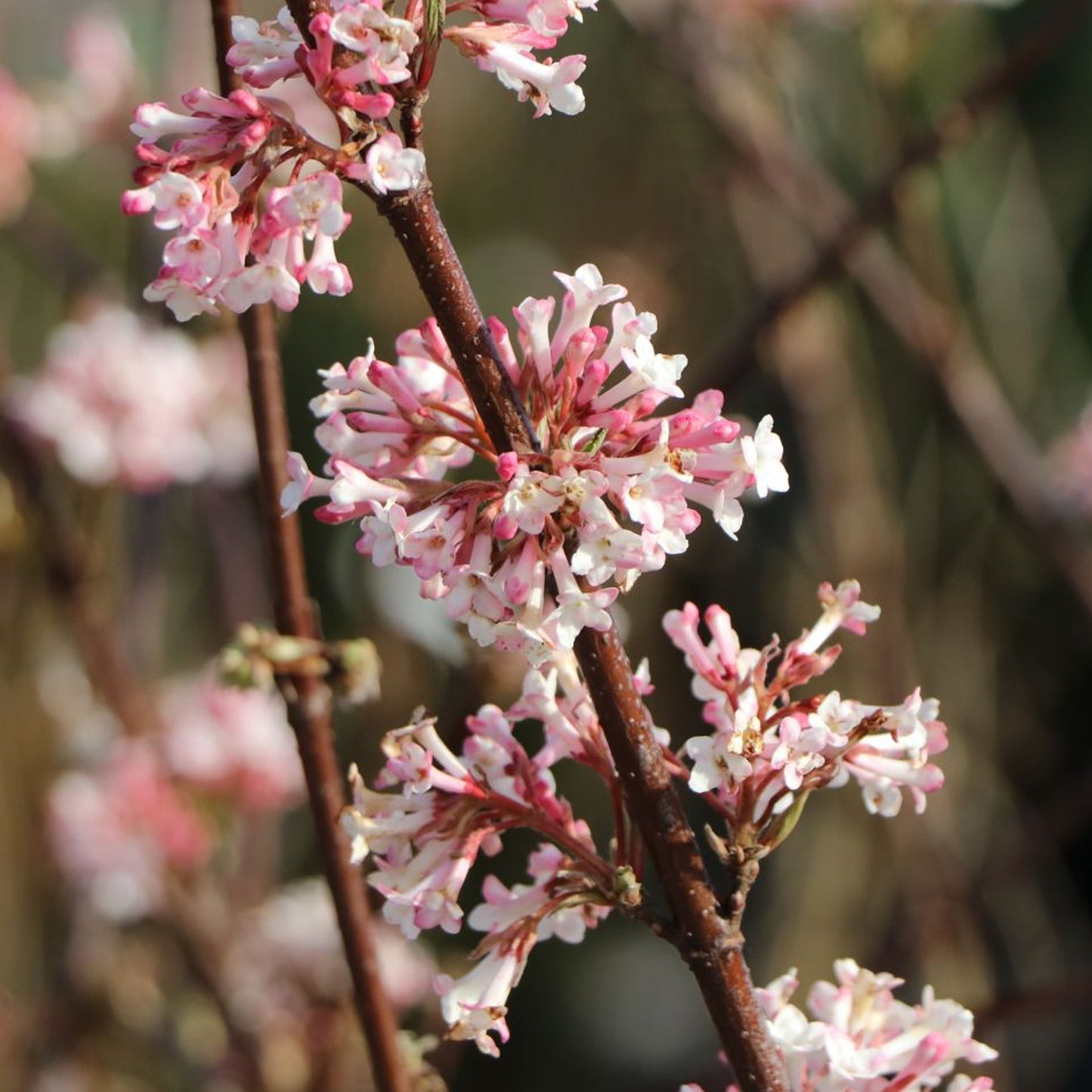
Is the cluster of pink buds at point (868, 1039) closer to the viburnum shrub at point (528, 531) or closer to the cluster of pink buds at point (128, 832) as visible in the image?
the viburnum shrub at point (528, 531)

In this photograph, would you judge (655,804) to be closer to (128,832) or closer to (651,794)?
(651,794)

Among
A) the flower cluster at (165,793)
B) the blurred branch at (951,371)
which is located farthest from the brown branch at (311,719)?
the blurred branch at (951,371)

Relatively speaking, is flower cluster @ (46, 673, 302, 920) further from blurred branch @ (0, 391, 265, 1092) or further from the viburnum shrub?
the viburnum shrub

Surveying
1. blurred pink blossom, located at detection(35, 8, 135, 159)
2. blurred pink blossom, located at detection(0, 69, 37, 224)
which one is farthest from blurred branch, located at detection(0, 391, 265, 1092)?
blurred pink blossom, located at detection(35, 8, 135, 159)

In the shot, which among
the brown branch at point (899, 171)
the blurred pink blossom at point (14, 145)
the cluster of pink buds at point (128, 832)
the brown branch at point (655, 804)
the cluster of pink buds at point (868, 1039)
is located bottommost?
the cluster of pink buds at point (868, 1039)

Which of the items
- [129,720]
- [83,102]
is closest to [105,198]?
[83,102]

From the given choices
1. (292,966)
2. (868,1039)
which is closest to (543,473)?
(868,1039)

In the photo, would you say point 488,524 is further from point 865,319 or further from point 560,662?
point 865,319
